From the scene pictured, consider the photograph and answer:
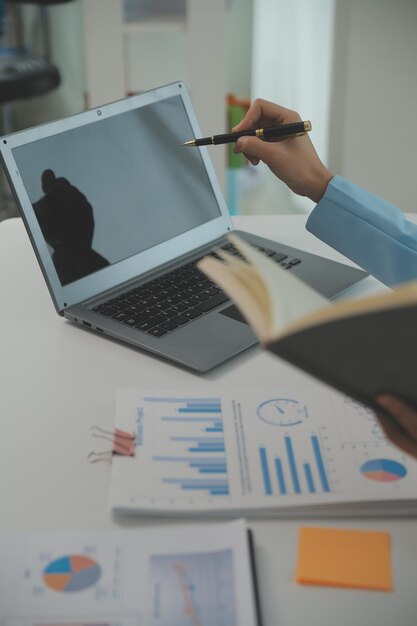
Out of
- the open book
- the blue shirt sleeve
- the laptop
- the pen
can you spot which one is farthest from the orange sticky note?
the pen

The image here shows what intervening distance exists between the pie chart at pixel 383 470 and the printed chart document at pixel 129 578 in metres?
0.13

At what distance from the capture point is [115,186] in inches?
41.1

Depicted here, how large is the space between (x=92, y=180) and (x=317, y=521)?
0.54 metres

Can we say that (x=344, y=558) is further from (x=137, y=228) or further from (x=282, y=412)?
(x=137, y=228)

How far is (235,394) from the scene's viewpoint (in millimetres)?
814

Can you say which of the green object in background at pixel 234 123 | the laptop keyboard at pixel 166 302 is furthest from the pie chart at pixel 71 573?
the green object in background at pixel 234 123

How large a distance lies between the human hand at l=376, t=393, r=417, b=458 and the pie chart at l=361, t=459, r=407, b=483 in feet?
0.33

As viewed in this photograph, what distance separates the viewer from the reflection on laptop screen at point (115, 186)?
973mm

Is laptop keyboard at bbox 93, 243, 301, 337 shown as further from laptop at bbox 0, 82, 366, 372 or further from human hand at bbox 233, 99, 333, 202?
human hand at bbox 233, 99, 333, 202

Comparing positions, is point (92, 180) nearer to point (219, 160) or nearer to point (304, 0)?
point (219, 160)

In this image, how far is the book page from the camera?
1.69 ft

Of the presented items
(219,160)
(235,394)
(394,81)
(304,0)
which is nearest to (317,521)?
(235,394)

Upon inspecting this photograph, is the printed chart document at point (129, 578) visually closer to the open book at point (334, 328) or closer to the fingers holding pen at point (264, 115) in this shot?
the open book at point (334, 328)

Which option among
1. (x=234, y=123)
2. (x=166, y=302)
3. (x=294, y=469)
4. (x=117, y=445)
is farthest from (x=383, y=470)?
(x=234, y=123)
